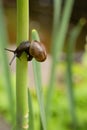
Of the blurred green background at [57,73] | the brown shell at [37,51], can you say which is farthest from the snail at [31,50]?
the blurred green background at [57,73]

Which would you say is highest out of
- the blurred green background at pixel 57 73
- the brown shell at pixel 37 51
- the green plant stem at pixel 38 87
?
the brown shell at pixel 37 51

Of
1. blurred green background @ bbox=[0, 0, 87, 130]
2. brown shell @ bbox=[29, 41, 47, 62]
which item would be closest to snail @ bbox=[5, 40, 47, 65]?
brown shell @ bbox=[29, 41, 47, 62]

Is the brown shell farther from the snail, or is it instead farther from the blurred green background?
the blurred green background

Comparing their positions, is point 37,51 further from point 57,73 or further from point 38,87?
point 57,73

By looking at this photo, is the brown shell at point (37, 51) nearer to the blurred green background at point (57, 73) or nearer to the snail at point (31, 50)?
Answer: the snail at point (31, 50)

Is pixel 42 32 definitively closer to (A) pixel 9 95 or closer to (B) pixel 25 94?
(A) pixel 9 95

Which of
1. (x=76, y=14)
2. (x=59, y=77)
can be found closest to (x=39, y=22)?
(x=76, y=14)

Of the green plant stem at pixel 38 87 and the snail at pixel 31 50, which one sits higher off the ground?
the snail at pixel 31 50

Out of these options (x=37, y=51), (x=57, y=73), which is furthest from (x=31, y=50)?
(x=57, y=73)
